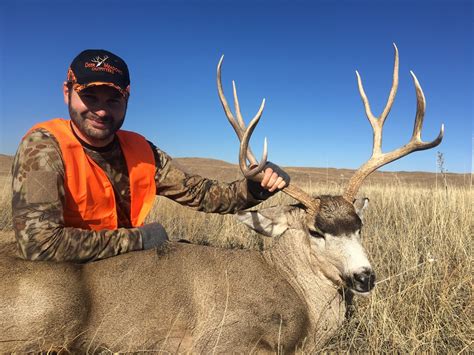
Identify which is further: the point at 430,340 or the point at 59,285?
the point at 430,340

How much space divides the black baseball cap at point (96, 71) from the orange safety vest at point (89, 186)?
0.39m

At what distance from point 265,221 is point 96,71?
1802mm

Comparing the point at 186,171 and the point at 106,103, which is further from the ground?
the point at 106,103

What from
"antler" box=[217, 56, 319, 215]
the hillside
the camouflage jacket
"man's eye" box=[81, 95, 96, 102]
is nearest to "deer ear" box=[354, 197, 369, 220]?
"antler" box=[217, 56, 319, 215]

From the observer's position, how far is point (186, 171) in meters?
4.21

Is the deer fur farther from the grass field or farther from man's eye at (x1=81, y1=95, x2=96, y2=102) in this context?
man's eye at (x1=81, y1=95, x2=96, y2=102)

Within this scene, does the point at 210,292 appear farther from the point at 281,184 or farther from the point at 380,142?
the point at 380,142

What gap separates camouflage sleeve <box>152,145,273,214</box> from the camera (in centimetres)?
402

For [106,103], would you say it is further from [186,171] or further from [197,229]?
[197,229]

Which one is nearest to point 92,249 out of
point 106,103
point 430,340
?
point 106,103

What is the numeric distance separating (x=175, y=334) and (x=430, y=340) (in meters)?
1.78

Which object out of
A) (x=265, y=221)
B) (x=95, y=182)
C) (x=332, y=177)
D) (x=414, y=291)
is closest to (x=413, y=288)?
(x=414, y=291)

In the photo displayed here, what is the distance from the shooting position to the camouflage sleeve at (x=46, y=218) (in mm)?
2768

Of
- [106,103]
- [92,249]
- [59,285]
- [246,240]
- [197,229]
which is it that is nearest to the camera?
[59,285]
